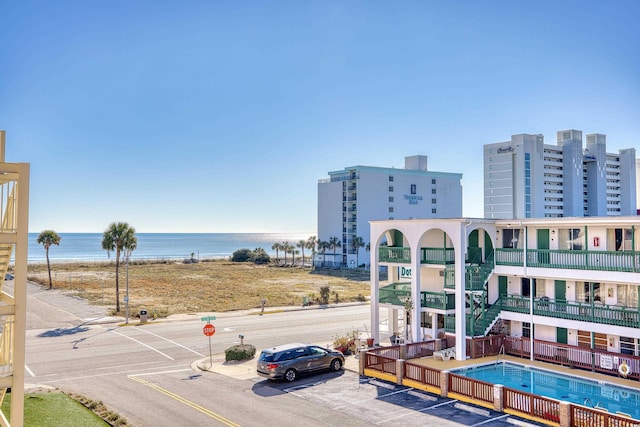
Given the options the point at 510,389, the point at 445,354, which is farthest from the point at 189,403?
the point at 445,354

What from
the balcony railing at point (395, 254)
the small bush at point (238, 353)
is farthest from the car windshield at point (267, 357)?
the balcony railing at point (395, 254)

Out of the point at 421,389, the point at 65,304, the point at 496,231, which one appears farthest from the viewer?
the point at 65,304

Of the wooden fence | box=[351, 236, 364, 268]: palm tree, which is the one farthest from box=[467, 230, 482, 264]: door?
box=[351, 236, 364, 268]: palm tree

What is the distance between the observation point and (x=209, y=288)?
212ft

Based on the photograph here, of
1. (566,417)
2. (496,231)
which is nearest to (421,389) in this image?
(566,417)

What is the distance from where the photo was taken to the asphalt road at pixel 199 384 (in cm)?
1881

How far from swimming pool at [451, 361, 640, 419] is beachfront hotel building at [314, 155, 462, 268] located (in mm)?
77547

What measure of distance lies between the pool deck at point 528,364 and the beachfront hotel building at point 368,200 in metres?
76.0

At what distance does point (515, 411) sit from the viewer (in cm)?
1897

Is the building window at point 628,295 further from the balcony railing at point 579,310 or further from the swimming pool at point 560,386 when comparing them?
the swimming pool at point 560,386

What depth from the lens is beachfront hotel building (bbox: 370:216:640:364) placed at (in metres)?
24.5

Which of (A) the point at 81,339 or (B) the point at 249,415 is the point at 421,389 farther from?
(A) the point at 81,339

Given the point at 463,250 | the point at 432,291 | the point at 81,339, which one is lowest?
the point at 81,339

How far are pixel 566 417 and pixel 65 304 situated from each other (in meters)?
45.7
